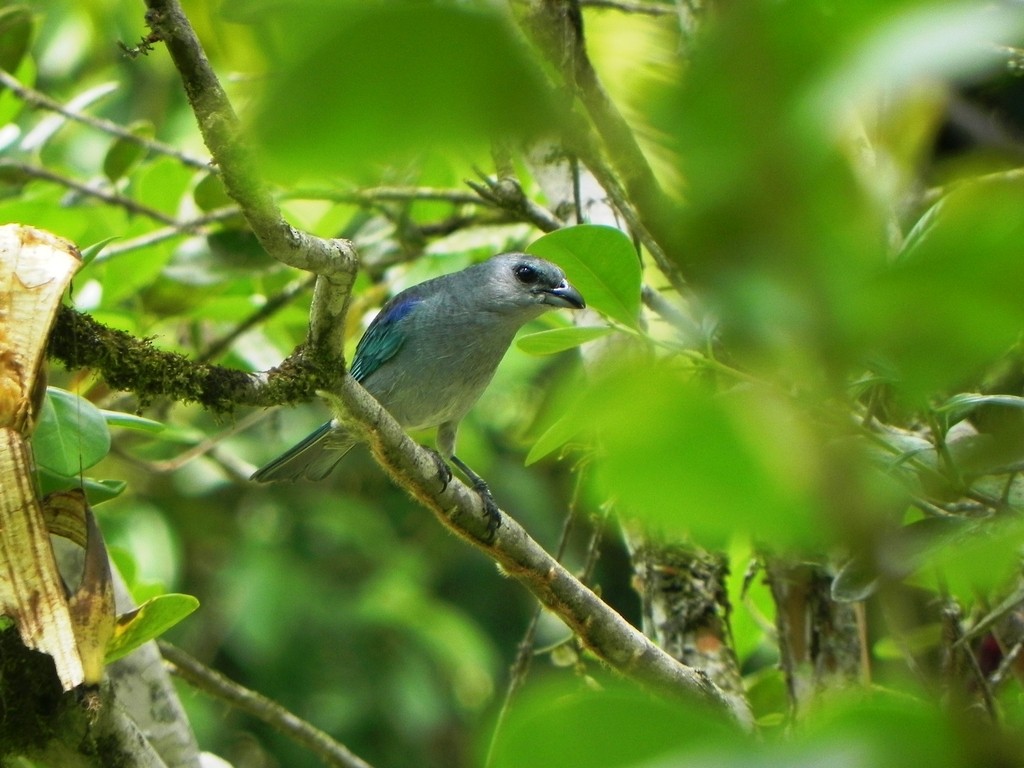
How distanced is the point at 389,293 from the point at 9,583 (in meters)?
3.13

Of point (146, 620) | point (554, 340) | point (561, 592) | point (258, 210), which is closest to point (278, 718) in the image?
point (561, 592)

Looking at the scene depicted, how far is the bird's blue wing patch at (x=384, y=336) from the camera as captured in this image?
14.8 ft

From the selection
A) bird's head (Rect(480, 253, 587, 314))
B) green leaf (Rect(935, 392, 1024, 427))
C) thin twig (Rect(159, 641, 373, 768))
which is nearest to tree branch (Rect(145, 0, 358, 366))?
green leaf (Rect(935, 392, 1024, 427))

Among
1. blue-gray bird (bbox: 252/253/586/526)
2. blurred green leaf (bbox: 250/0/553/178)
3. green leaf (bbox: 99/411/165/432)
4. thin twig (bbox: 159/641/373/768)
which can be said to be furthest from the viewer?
blue-gray bird (bbox: 252/253/586/526)

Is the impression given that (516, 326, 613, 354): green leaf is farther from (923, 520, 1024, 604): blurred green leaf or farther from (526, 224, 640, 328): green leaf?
(923, 520, 1024, 604): blurred green leaf

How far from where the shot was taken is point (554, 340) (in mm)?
2277

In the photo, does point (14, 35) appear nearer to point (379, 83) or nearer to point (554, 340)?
point (554, 340)

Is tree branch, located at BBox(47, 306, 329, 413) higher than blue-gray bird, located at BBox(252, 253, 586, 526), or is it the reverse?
tree branch, located at BBox(47, 306, 329, 413)

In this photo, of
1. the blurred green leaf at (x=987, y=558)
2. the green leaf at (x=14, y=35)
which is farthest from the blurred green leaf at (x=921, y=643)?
the green leaf at (x=14, y=35)

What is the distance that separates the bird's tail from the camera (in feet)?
14.1

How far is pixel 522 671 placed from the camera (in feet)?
12.0

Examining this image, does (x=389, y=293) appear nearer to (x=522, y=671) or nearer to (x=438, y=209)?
(x=438, y=209)

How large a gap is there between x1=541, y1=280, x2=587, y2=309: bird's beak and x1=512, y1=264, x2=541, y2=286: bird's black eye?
9 centimetres

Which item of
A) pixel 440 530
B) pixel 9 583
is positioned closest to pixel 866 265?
pixel 9 583
